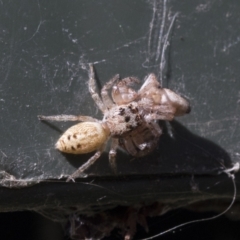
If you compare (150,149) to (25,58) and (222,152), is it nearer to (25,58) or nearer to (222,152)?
(222,152)

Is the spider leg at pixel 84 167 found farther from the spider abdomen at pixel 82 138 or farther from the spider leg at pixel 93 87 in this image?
the spider leg at pixel 93 87

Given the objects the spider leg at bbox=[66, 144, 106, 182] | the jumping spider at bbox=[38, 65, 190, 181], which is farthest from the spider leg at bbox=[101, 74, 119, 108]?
the spider leg at bbox=[66, 144, 106, 182]

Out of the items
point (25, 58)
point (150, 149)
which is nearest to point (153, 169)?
point (150, 149)

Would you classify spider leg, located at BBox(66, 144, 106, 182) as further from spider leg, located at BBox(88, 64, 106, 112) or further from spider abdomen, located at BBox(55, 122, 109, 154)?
spider leg, located at BBox(88, 64, 106, 112)

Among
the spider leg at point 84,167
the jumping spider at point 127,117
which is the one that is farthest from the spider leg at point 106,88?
the spider leg at point 84,167

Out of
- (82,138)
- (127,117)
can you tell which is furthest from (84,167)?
(127,117)
